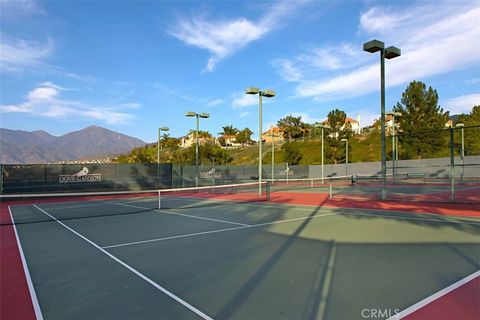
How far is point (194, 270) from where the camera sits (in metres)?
5.89

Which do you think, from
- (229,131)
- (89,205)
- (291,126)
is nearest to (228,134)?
(229,131)

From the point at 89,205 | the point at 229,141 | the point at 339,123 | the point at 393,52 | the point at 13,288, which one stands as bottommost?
the point at 89,205

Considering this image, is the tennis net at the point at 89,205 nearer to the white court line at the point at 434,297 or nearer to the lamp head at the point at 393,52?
the lamp head at the point at 393,52

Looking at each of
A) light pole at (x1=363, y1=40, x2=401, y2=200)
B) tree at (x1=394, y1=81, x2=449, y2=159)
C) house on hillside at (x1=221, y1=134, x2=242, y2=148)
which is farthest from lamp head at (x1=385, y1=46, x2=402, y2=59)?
house on hillside at (x1=221, y1=134, x2=242, y2=148)

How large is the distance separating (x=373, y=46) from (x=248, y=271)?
46.9 feet

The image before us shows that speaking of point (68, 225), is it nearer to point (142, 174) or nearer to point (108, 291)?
point (108, 291)

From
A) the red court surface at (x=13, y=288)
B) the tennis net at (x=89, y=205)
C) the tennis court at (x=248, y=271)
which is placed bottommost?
the tennis net at (x=89, y=205)

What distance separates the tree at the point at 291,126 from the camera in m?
104

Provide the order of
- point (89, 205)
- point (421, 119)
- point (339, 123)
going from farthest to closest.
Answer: point (339, 123) → point (421, 119) → point (89, 205)

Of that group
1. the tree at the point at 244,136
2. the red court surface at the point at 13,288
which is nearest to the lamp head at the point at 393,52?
the red court surface at the point at 13,288

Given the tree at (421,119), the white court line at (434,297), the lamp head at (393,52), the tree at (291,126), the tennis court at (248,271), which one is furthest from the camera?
the tree at (291,126)

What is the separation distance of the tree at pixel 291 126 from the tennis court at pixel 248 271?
94656 mm

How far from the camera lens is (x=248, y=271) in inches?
227

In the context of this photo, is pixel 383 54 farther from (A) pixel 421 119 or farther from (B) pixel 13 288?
(A) pixel 421 119
